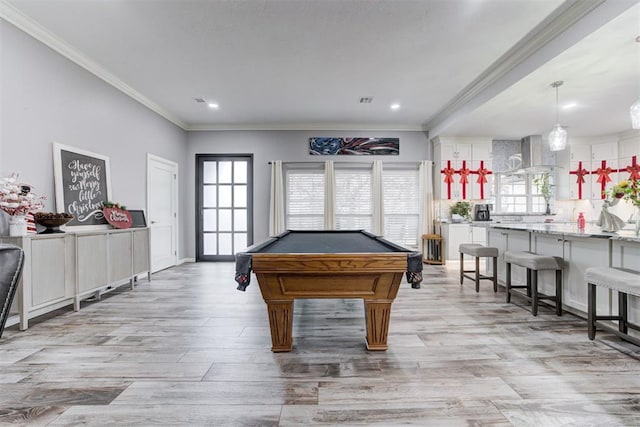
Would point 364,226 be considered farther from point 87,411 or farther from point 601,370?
point 87,411

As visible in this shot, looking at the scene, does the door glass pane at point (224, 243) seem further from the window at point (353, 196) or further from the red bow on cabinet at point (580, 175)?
the red bow on cabinet at point (580, 175)

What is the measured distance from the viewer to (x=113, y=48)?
3535 millimetres

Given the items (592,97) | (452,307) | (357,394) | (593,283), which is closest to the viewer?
(357,394)

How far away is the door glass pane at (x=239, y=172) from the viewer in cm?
672

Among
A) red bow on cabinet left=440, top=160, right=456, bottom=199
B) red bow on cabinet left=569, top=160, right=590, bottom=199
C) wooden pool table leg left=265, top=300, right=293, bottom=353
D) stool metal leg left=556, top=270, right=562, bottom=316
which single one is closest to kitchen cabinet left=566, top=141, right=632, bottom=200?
red bow on cabinet left=569, top=160, right=590, bottom=199

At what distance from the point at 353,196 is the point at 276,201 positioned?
5.36 ft

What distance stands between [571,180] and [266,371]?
7570mm

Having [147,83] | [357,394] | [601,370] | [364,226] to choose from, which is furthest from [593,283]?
[147,83]

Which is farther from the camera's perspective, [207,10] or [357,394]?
[207,10]

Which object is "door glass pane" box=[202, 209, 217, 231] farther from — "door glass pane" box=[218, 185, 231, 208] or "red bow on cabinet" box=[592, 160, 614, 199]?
"red bow on cabinet" box=[592, 160, 614, 199]

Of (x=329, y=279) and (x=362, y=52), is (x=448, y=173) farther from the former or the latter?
(x=329, y=279)

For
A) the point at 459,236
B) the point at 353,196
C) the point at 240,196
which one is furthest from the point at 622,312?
the point at 240,196

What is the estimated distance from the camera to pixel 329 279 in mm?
2197

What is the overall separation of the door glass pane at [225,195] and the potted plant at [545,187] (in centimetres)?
643
